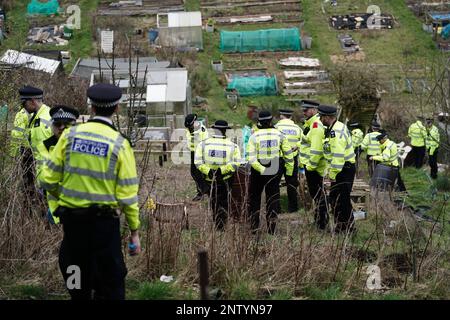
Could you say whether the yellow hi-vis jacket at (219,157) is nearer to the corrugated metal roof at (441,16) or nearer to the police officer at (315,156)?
the police officer at (315,156)

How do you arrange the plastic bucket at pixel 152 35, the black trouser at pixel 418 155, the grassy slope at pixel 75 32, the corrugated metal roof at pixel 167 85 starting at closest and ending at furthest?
the black trouser at pixel 418 155
the corrugated metal roof at pixel 167 85
the grassy slope at pixel 75 32
the plastic bucket at pixel 152 35

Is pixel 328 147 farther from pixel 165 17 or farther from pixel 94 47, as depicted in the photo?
pixel 165 17

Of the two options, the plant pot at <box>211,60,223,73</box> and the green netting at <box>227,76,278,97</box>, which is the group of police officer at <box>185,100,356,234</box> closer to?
the green netting at <box>227,76,278,97</box>

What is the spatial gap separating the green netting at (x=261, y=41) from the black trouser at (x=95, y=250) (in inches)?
1149

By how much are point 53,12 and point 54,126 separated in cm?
3300

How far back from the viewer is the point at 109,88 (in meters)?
5.29

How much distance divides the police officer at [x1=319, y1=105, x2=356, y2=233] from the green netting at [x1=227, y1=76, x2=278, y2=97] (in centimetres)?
1934

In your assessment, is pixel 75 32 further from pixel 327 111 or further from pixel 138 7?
pixel 327 111

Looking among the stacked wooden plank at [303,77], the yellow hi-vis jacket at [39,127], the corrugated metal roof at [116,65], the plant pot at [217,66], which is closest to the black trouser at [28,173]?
the yellow hi-vis jacket at [39,127]

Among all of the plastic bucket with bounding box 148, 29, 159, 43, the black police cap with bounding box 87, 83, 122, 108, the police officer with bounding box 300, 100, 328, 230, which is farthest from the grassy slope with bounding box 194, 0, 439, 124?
the black police cap with bounding box 87, 83, 122, 108

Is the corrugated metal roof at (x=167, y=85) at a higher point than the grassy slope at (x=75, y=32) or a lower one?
higher

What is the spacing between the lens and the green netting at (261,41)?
34062mm

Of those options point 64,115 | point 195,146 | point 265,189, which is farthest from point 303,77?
point 64,115
